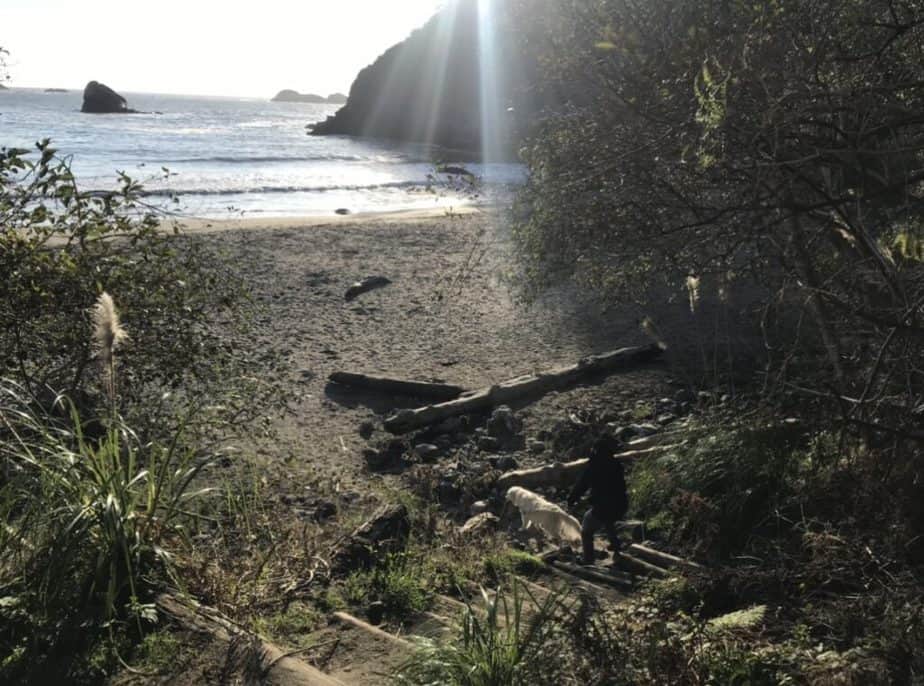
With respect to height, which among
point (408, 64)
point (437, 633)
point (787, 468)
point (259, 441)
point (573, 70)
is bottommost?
point (259, 441)

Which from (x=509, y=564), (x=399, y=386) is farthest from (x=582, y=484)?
(x=399, y=386)

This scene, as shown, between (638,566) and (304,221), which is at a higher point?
(304,221)

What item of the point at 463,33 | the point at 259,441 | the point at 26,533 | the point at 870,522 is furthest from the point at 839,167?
the point at 463,33

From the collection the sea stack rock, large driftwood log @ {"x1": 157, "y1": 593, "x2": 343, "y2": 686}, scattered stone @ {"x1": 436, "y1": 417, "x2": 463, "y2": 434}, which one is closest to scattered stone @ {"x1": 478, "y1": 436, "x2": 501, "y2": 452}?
scattered stone @ {"x1": 436, "y1": 417, "x2": 463, "y2": 434}

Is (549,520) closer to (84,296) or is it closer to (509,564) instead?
(509,564)

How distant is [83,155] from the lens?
52.6m

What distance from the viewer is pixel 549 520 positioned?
762 cm

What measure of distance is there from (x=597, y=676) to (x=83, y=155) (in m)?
55.4

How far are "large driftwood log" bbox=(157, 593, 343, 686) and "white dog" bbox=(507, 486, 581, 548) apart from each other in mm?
4014

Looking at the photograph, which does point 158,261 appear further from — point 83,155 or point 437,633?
point 83,155

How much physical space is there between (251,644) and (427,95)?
91.7m

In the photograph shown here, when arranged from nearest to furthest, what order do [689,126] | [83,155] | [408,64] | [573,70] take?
1. [689,126]
2. [573,70]
3. [83,155]
4. [408,64]

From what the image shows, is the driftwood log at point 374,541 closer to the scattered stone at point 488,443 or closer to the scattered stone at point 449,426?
the scattered stone at point 488,443

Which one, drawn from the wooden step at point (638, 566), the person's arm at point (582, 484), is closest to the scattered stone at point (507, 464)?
the person's arm at point (582, 484)
